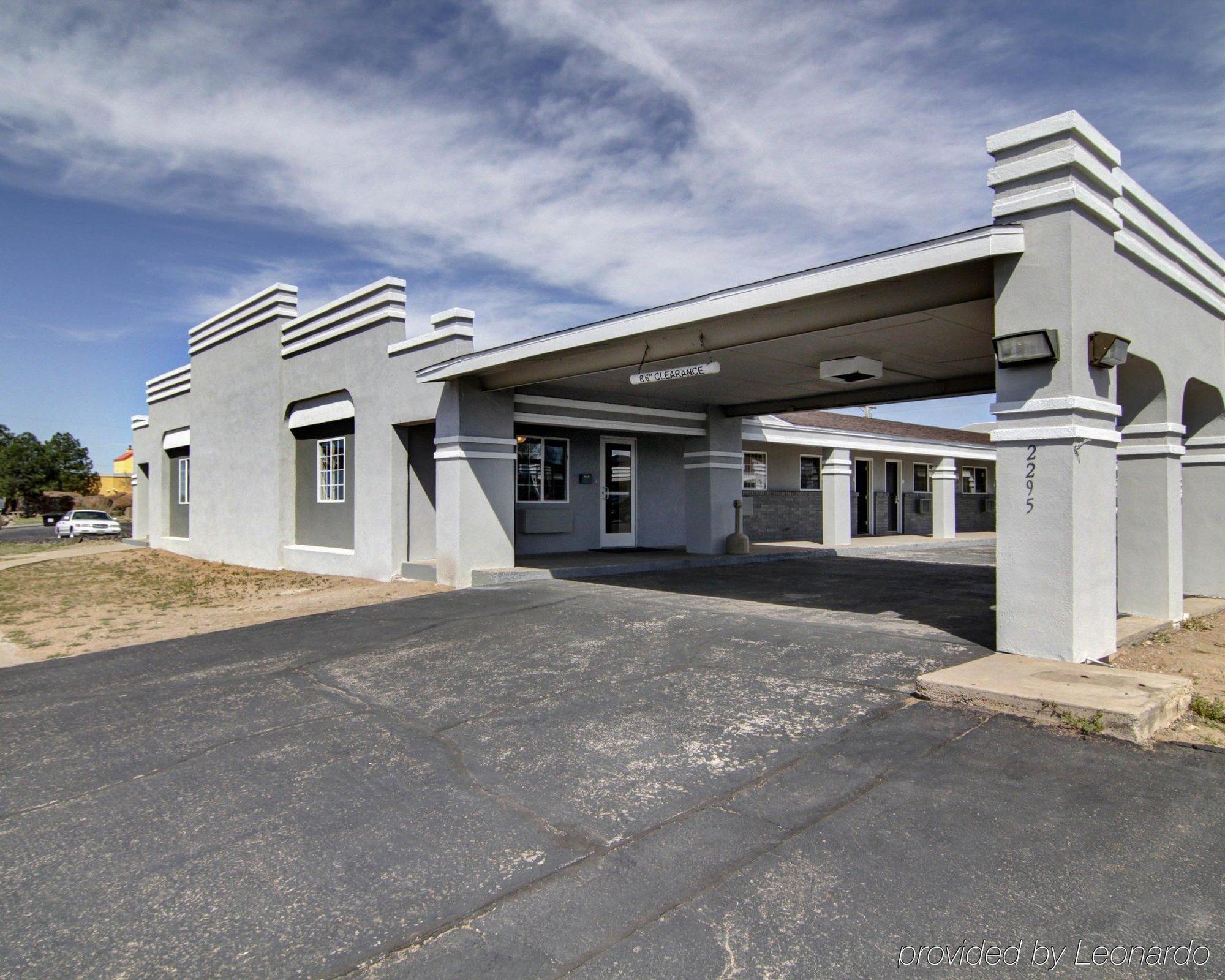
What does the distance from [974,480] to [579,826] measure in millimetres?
28545

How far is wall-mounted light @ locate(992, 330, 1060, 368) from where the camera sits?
6.12m

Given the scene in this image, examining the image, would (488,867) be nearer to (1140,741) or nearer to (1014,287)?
(1140,741)

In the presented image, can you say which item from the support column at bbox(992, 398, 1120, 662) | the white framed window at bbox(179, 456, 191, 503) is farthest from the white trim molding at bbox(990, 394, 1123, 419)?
the white framed window at bbox(179, 456, 191, 503)

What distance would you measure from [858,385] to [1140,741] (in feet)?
31.1

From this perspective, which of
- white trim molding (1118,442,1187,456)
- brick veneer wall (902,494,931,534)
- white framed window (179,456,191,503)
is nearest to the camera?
white trim molding (1118,442,1187,456)

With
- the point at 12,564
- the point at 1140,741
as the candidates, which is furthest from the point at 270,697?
the point at 12,564

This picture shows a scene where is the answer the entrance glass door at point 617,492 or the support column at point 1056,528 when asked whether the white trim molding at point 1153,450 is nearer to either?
the support column at point 1056,528

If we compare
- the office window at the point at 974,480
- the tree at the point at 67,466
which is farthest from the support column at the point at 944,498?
the tree at the point at 67,466

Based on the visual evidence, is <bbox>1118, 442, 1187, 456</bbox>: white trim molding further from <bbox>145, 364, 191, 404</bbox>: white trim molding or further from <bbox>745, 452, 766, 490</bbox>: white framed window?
<bbox>145, 364, 191, 404</bbox>: white trim molding

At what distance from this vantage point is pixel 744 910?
2.97m

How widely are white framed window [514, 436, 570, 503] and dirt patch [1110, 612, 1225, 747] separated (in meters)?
10.6

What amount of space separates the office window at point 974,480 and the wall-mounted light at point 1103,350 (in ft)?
76.5

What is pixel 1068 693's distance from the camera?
16.7ft

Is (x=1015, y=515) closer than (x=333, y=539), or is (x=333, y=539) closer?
(x=1015, y=515)
